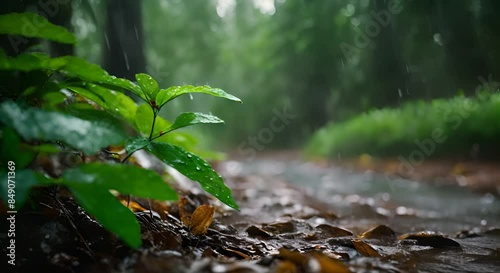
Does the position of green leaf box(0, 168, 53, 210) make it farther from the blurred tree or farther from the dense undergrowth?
the blurred tree

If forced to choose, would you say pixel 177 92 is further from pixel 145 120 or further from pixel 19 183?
pixel 19 183

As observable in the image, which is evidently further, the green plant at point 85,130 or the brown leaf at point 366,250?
the brown leaf at point 366,250

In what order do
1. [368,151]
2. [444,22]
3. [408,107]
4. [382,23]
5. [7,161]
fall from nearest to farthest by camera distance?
[7,161] < [444,22] < [382,23] < [408,107] < [368,151]

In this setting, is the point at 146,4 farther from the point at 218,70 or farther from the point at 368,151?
the point at 218,70

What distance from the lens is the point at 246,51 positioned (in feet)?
64.1

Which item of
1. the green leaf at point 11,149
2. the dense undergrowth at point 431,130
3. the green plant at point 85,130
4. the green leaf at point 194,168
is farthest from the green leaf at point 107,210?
the dense undergrowth at point 431,130

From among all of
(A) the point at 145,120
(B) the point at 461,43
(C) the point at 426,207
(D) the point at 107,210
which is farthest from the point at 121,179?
(B) the point at 461,43

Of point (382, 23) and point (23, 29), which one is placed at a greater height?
point (382, 23)

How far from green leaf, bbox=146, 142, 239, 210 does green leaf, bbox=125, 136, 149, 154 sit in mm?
22

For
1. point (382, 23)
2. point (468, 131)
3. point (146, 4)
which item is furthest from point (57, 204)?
point (146, 4)

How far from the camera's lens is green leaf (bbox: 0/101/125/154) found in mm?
746

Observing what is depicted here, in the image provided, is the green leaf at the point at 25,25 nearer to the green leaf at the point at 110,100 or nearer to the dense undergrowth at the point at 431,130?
the green leaf at the point at 110,100

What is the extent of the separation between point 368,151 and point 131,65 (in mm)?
6947

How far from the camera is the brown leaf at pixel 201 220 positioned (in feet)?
4.17
